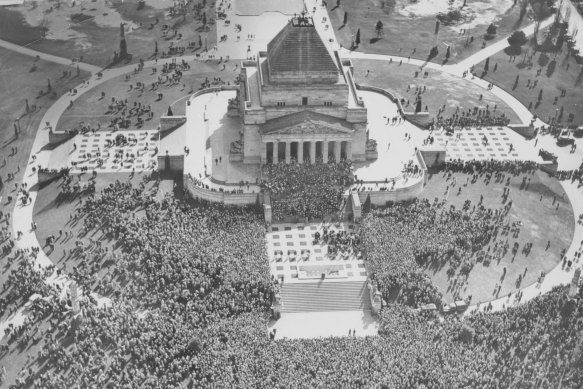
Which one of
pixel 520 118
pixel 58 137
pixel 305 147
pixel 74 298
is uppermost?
pixel 305 147

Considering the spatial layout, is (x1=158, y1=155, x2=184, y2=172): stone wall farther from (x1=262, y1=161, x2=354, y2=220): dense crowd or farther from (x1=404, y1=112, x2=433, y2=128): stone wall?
(x1=404, y1=112, x2=433, y2=128): stone wall

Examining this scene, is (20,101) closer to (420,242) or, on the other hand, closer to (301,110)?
(301,110)

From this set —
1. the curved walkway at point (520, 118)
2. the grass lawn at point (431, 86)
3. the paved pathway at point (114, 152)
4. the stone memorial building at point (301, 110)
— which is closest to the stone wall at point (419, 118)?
the grass lawn at point (431, 86)

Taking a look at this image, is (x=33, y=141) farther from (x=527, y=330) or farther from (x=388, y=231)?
(x=527, y=330)

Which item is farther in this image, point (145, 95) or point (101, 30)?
point (101, 30)

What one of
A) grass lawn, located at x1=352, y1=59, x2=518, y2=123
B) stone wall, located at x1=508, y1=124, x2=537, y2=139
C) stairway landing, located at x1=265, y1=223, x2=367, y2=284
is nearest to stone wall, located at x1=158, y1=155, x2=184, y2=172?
stairway landing, located at x1=265, y1=223, x2=367, y2=284

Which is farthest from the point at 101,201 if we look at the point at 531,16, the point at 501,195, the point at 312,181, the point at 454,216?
the point at 531,16

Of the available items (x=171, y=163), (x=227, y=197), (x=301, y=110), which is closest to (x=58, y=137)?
(x=171, y=163)
